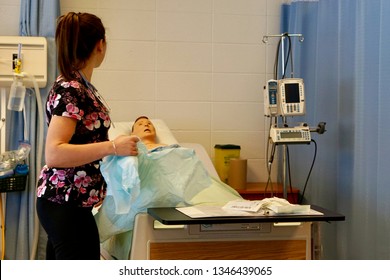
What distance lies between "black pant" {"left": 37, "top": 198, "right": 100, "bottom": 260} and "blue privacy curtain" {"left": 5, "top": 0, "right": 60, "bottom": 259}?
1868 millimetres

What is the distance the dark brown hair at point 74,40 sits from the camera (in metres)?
1.94

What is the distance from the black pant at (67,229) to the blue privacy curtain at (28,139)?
187 cm

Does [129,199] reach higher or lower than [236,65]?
lower

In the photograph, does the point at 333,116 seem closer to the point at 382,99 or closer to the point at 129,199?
the point at 382,99

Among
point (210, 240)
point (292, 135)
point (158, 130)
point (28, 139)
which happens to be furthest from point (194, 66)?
point (210, 240)

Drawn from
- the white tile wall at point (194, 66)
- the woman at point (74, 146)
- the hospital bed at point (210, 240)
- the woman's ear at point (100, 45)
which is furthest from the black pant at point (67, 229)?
the white tile wall at point (194, 66)

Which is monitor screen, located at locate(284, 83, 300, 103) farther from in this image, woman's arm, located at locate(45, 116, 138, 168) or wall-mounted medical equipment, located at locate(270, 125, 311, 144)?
woman's arm, located at locate(45, 116, 138, 168)

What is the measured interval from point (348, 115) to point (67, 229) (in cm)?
189

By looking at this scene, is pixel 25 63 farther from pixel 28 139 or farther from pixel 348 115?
pixel 348 115

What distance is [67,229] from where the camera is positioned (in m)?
1.88

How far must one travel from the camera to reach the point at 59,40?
1.95 metres

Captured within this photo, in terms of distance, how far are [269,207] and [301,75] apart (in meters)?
1.75

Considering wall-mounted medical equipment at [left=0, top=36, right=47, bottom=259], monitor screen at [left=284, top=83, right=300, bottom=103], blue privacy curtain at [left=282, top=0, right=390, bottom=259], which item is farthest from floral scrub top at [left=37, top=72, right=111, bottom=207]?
wall-mounted medical equipment at [left=0, top=36, right=47, bottom=259]
